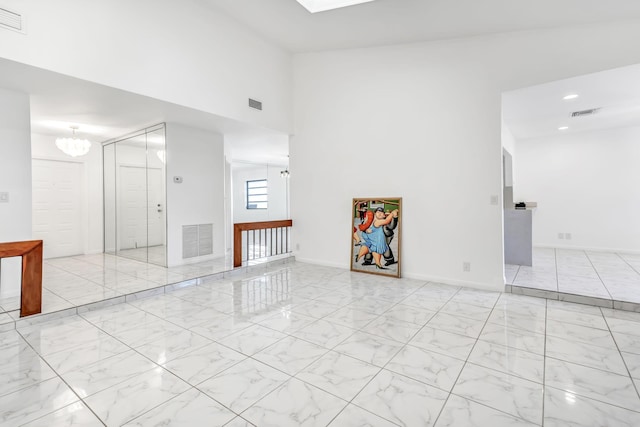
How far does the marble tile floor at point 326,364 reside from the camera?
1791 mm

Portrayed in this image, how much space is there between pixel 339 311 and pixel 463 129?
3067mm

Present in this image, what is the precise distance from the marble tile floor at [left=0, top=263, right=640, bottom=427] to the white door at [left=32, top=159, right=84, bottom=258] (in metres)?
4.13

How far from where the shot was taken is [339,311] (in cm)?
342

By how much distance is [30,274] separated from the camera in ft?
10.1

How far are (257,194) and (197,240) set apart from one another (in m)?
4.44

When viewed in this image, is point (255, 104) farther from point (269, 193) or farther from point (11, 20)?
point (269, 193)

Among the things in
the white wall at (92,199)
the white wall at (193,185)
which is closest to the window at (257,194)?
the white wall at (193,185)

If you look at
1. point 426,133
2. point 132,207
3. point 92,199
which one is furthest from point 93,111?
point 426,133

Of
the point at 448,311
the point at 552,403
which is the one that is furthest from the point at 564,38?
the point at 552,403

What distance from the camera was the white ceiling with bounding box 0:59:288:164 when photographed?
3.37m

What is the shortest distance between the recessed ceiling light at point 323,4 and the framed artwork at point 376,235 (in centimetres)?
280

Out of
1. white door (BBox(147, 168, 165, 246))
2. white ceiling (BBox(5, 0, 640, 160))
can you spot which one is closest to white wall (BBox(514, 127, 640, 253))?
white ceiling (BBox(5, 0, 640, 160))

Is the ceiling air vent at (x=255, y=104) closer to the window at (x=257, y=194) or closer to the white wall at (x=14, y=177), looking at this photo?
the white wall at (x=14, y=177)

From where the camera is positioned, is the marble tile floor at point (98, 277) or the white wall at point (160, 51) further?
the marble tile floor at point (98, 277)
